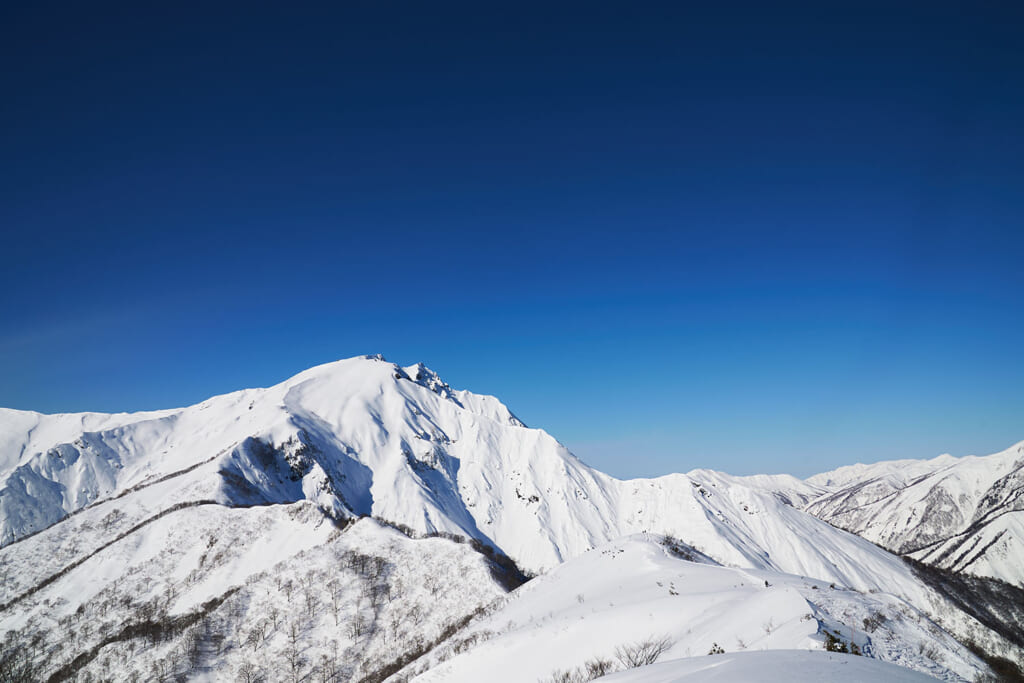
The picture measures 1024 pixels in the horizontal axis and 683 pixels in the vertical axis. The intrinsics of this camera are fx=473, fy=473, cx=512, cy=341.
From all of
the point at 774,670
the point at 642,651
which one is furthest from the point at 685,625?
the point at 774,670

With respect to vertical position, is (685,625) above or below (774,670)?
below

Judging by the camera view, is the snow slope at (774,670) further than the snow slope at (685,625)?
No

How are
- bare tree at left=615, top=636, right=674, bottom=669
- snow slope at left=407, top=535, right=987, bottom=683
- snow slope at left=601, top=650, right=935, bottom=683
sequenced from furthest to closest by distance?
bare tree at left=615, top=636, right=674, bottom=669, snow slope at left=407, top=535, right=987, bottom=683, snow slope at left=601, top=650, right=935, bottom=683

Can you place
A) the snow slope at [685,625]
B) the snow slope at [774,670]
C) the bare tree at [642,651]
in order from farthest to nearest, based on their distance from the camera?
the bare tree at [642,651] → the snow slope at [685,625] → the snow slope at [774,670]

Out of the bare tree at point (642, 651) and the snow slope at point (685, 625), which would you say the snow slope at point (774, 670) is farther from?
the bare tree at point (642, 651)

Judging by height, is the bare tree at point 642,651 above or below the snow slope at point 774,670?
below

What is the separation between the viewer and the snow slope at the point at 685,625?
68.0 ft

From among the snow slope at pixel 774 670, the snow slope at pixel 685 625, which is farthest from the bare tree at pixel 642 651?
the snow slope at pixel 774 670

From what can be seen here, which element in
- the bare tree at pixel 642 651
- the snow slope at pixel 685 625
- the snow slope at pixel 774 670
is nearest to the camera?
the snow slope at pixel 774 670

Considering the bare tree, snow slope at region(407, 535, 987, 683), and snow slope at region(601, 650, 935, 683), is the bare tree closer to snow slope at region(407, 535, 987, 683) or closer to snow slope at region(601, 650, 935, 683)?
snow slope at region(407, 535, 987, 683)

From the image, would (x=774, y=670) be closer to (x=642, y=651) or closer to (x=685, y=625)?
(x=642, y=651)

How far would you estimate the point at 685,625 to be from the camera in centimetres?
2795

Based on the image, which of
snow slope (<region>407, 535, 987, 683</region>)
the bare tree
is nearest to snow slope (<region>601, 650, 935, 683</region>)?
snow slope (<region>407, 535, 987, 683</region>)

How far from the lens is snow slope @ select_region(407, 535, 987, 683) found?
20719 millimetres
